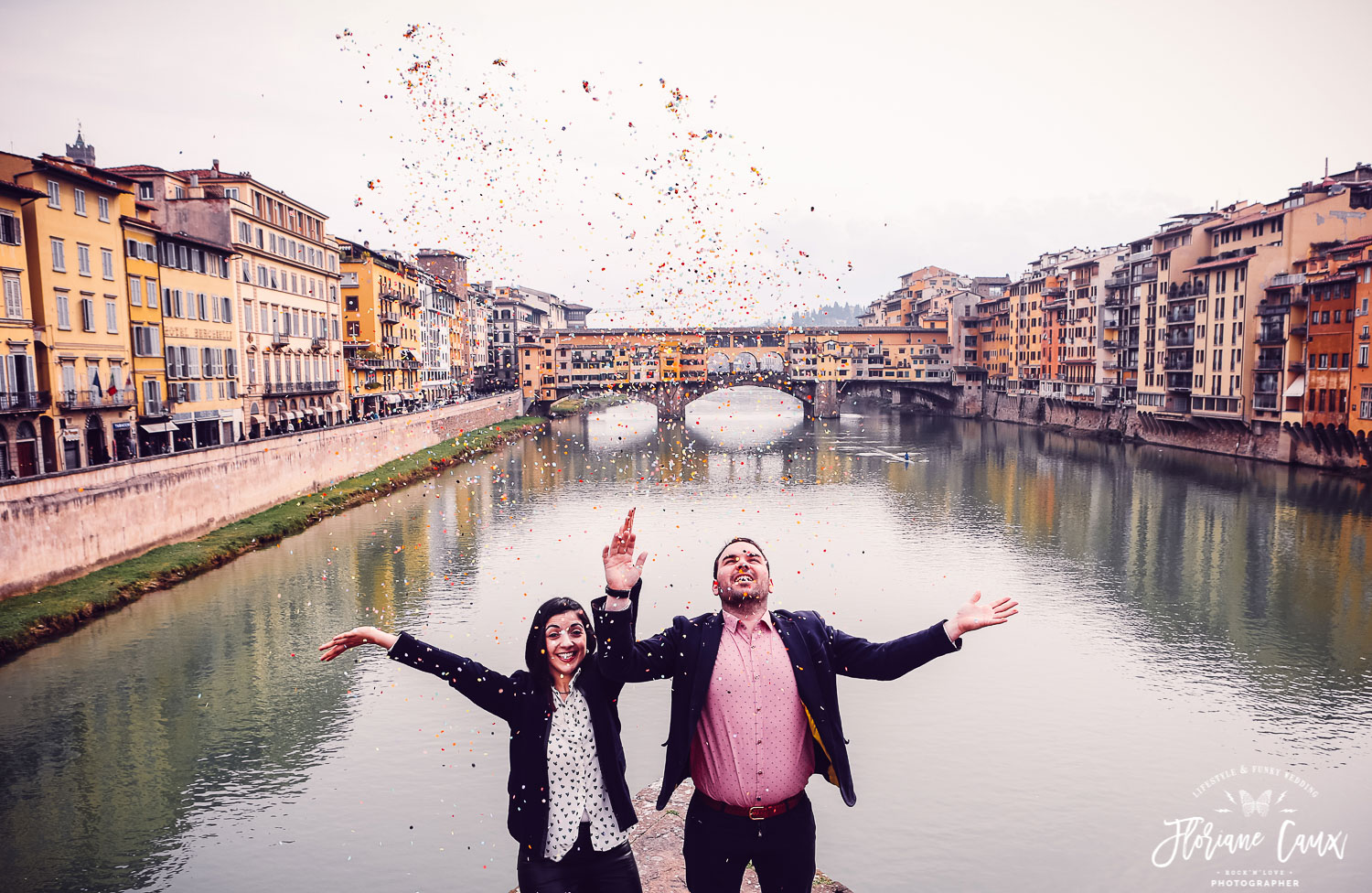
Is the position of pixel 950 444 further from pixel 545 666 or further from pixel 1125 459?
pixel 545 666

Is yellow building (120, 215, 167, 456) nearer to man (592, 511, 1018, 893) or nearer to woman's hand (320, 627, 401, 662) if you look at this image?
woman's hand (320, 627, 401, 662)

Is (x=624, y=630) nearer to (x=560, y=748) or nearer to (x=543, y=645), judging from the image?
(x=543, y=645)

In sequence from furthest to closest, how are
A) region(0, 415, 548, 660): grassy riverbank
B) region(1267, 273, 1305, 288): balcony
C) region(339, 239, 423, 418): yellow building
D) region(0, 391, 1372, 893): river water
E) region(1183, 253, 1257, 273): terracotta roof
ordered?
region(339, 239, 423, 418): yellow building < region(1183, 253, 1257, 273): terracotta roof < region(1267, 273, 1305, 288): balcony < region(0, 415, 548, 660): grassy riverbank < region(0, 391, 1372, 893): river water

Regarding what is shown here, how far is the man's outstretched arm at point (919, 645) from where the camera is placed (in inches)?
180

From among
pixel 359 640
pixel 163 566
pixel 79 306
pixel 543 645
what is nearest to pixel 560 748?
pixel 543 645

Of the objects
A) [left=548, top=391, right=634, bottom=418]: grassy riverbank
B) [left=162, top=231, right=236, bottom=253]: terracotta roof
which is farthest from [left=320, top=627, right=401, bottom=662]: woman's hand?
[left=548, top=391, right=634, bottom=418]: grassy riverbank

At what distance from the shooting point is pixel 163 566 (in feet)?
83.5

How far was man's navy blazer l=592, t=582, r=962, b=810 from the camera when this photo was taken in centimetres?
458

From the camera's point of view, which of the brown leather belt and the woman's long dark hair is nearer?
the brown leather belt

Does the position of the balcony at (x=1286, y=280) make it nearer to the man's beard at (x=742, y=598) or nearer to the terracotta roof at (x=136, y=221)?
the terracotta roof at (x=136, y=221)

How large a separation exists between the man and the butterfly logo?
472 inches

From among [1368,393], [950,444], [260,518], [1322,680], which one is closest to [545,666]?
[1322,680]

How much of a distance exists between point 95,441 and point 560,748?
3417 cm

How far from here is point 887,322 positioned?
131 m
